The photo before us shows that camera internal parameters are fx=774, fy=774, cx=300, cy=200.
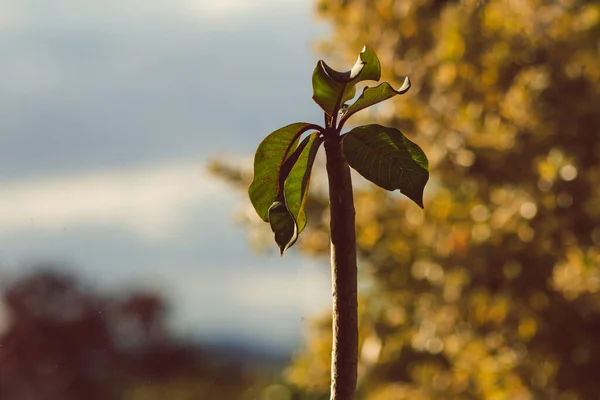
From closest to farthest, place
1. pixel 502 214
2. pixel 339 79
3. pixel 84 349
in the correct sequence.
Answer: pixel 339 79, pixel 502 214, pixel 84 349

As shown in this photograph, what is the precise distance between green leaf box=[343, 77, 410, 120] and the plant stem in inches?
0.7

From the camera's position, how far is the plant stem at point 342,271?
0.41m

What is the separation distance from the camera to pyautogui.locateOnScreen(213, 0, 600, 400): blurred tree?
7.29 feet

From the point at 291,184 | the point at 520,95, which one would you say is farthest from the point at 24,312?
the point at 291,184

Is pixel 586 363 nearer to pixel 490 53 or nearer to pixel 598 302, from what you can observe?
pixel 598 302

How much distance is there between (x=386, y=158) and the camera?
42 cm

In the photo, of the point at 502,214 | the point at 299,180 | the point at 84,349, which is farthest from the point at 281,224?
the point at 84,349

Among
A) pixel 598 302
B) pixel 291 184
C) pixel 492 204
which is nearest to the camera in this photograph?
pixel 291 184

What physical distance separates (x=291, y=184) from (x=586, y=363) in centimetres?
214

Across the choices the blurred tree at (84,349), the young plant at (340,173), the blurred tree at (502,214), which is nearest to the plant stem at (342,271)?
the young plant at (340,173)

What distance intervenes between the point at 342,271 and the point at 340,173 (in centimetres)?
5

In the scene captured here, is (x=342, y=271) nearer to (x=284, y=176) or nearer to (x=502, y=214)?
(x=284, y=176)

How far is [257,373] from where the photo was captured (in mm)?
3463

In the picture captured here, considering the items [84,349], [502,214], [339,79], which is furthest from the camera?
[84,349]
